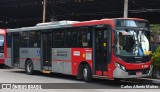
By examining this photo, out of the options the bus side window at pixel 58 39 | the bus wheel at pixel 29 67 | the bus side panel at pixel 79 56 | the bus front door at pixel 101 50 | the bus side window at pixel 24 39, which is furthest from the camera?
the bus side window at pixel 24 39

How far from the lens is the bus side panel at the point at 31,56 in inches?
870

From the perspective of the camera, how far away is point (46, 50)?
21.3 metres

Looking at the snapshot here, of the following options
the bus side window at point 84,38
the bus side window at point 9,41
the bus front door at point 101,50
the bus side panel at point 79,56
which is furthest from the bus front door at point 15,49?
the bus front door at point 101,50

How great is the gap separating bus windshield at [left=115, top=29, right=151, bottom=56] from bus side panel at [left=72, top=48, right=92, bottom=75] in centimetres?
191

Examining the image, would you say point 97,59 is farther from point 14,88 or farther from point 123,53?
point 14,88

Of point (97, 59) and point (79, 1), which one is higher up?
point (79, 1)

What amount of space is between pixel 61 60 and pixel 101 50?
3.57 meters

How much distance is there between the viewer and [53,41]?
67.5ft

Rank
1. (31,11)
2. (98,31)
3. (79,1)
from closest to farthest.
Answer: (98,31)
(79,1)
(31,11)

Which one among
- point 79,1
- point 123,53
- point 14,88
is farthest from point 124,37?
point 79,1

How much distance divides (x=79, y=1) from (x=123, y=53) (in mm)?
26955

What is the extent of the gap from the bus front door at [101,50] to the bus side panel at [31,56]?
5.62 metres

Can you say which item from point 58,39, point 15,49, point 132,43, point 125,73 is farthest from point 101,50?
point 15,49

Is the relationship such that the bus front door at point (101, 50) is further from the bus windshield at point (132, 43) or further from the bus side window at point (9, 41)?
the bus side window at point (9, 41)
